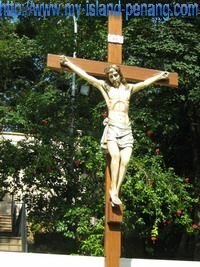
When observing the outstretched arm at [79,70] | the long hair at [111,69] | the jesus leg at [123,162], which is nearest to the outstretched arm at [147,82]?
the long hair at [111,69]

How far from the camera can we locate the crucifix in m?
5.57

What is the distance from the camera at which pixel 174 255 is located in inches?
499

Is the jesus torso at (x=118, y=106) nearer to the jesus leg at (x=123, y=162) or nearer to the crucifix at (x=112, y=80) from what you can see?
the crucifix at (x=112, y=80)

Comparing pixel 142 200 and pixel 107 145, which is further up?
pixel 107 145

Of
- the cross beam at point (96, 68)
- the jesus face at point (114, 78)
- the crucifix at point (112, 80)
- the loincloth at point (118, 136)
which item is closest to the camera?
the crucifix at point (112, 80)

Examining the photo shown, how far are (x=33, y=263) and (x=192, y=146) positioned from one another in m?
7.07

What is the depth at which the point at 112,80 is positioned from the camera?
589 centimetres

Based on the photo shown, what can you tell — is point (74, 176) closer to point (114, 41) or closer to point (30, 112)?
point (30, 112)

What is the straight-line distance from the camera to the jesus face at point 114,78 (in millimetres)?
5868

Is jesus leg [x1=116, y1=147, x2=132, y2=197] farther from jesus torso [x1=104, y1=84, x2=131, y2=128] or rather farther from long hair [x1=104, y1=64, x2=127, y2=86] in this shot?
long hair [x1=104, y1=64, x2=127, y2=86]

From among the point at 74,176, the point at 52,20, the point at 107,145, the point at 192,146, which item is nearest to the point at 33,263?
the point at 107,145

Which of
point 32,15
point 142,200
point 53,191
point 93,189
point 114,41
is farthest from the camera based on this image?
point 32,15

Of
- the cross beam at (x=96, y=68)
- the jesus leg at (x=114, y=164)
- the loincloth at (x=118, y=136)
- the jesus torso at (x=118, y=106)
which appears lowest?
the jesus leg at (x=114, y=164)

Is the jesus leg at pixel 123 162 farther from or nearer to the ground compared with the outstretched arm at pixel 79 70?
nearer to the ground
